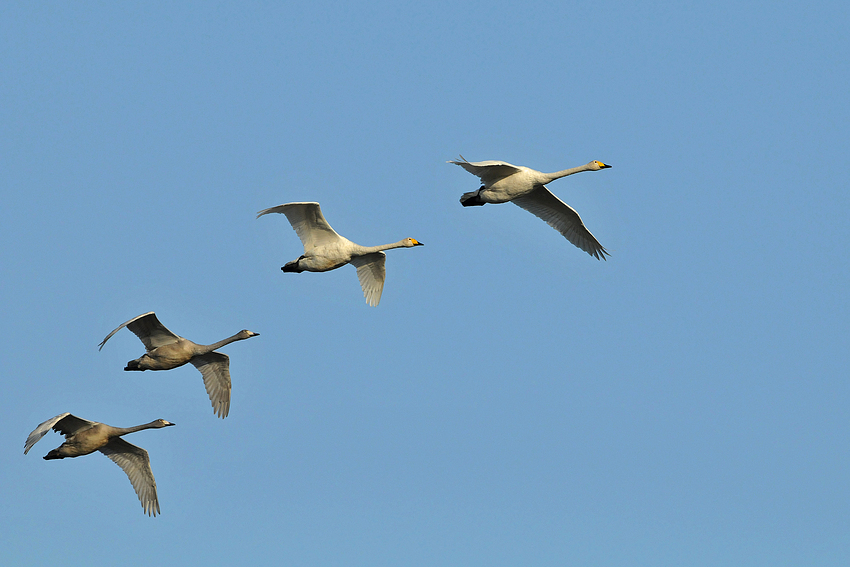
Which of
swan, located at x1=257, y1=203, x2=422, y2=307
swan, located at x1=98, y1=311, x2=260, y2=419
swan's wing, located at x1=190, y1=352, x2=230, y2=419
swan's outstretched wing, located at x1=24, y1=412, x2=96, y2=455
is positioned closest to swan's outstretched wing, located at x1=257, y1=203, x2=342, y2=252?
swan, located at x1=257, y1=203, x2=422, y2=307

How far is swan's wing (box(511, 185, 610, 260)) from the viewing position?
3591 cm

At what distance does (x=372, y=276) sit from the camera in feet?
119

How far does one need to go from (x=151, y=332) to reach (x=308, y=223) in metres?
5.57

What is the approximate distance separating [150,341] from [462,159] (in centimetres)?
1056

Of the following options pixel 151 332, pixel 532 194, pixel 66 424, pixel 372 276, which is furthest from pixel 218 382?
pixel 532 194

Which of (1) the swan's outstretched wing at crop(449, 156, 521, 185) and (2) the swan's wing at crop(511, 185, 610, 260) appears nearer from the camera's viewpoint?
(1) the swan's outstretched wing at crop(449, 156, 521, 185)

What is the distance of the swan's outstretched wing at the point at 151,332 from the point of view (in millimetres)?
31609

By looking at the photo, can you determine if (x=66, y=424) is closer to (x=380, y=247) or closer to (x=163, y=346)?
(x=163, y=346)

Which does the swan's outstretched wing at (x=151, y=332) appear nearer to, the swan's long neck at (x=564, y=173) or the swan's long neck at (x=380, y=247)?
the swan's long neck at (x=380, y=247)

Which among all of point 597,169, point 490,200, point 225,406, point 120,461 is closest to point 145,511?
point 120,461

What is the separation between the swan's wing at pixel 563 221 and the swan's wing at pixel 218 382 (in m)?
10.8

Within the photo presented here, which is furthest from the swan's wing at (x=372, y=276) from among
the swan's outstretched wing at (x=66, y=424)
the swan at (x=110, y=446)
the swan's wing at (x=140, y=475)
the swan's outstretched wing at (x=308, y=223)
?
the swan's outstretched wing at (x=66, y=424)

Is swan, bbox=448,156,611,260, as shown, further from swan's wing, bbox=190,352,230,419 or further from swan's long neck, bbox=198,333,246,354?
swan's wing, bbox=190,352,230,419

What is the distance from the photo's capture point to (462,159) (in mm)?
30844
